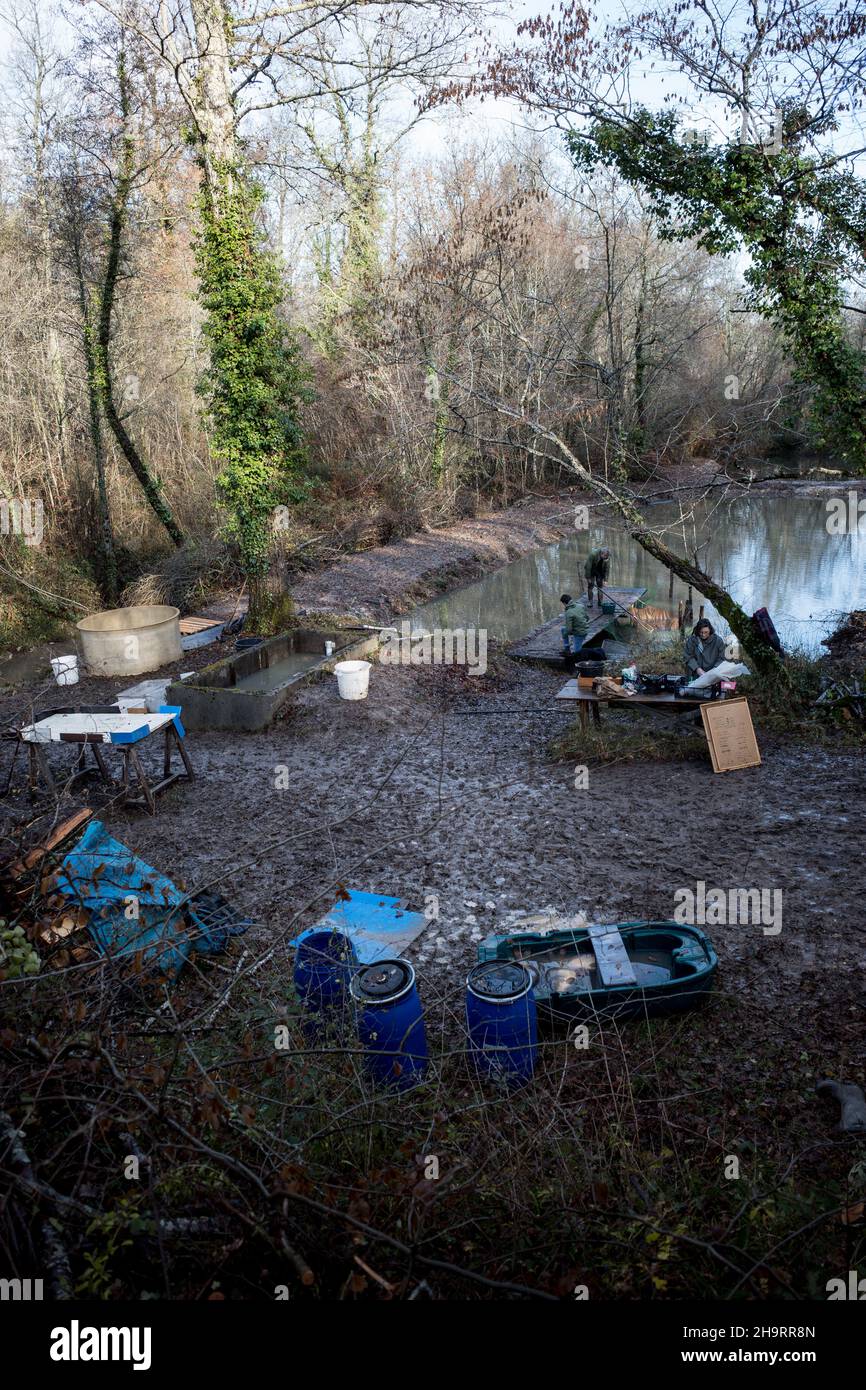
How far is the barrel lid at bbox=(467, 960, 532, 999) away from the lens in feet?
15.2

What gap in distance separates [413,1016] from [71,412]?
18.8 metres

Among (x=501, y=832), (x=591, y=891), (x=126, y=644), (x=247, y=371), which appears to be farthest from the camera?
(x=126, y=644)

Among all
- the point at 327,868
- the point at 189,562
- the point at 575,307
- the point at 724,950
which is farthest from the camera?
the point at 575,307

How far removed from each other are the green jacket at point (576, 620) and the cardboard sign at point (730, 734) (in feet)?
18.3

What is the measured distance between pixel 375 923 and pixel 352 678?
603 cm

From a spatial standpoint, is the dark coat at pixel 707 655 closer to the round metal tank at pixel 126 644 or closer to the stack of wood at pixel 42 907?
the stack of wood at pixel 42 907

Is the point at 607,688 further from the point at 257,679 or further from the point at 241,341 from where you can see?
the point at 241,341

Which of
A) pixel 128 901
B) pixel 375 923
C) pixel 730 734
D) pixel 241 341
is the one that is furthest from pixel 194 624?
pixel 128 901

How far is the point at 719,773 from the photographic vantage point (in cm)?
935

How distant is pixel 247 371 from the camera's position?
43.8 feet

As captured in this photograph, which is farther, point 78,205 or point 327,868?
point 78,205

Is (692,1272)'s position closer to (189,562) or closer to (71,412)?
(189,562)

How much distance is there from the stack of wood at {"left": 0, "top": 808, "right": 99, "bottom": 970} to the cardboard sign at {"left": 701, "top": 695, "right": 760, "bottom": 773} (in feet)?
22.2

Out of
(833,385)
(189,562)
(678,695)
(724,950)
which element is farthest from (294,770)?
(189,562)
